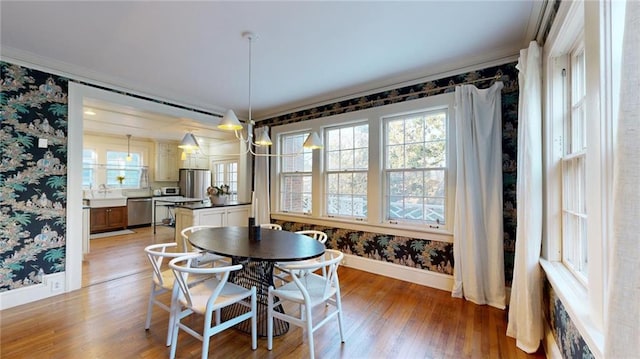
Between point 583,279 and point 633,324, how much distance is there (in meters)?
1.29

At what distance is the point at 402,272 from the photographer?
341 centimetres

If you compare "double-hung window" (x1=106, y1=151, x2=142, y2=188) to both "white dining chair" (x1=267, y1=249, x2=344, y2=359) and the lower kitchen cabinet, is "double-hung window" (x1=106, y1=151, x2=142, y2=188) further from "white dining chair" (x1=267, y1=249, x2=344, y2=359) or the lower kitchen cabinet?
"white dining chair" (x1=267, y1=249, x2=344, y2=359)

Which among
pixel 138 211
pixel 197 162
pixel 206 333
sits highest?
pixel 197 162

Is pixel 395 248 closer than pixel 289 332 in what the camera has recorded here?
No

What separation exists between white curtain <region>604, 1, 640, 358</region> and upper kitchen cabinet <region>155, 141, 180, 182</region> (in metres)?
8.79

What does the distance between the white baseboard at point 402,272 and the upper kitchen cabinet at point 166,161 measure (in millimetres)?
6375

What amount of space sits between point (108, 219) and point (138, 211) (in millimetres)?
717

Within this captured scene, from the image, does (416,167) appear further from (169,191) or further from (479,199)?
(169,191)

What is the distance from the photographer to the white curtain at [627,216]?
2.21 feet

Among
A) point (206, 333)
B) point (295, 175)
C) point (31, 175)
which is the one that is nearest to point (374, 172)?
point (295, 175)

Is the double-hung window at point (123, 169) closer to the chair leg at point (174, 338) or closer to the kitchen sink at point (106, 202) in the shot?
the kitchen sink at point (106, 202)

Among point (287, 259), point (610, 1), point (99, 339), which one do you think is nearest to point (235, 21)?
point (287, 259)

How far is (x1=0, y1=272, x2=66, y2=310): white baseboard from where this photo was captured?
2.67 m

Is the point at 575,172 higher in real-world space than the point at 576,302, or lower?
higher
